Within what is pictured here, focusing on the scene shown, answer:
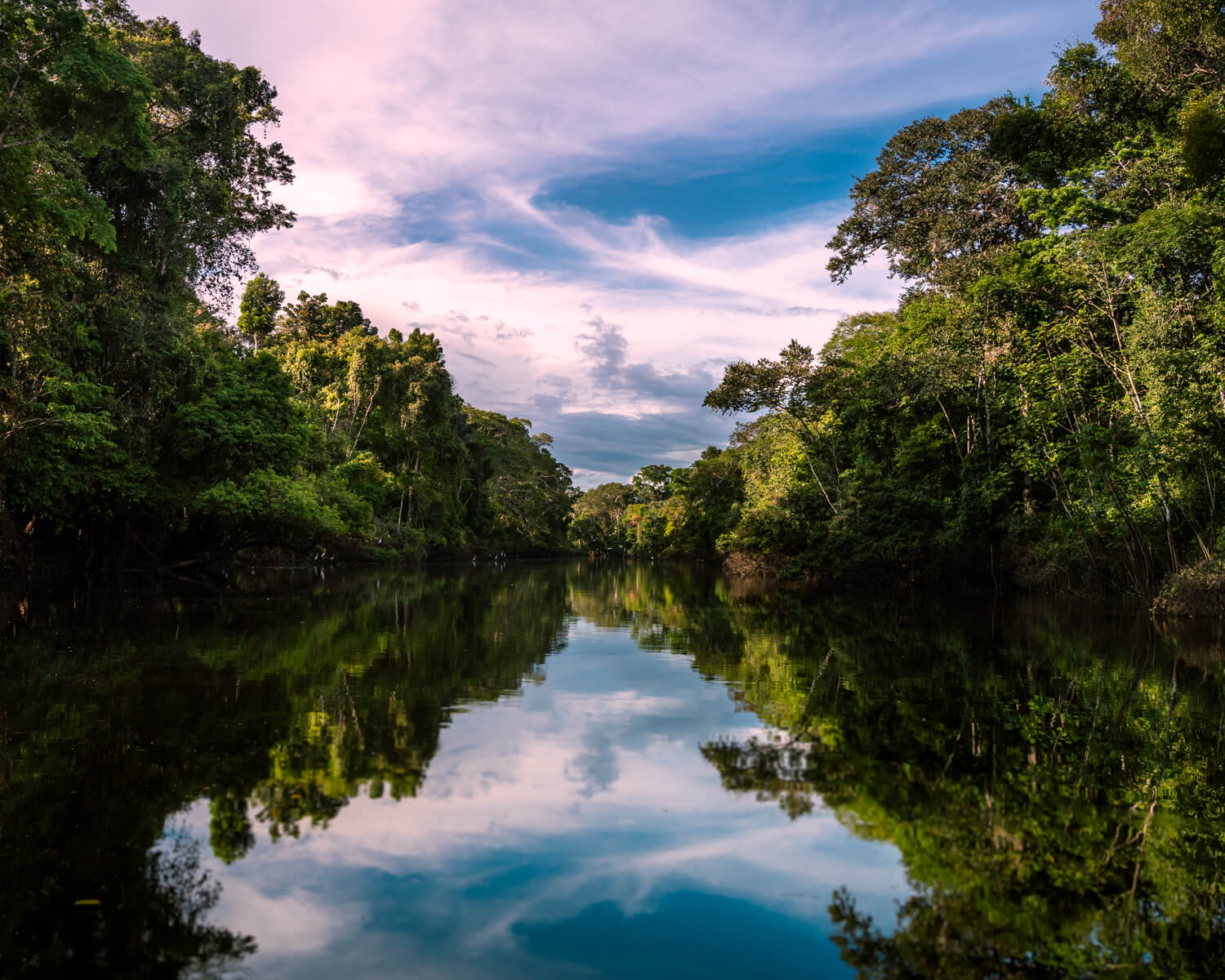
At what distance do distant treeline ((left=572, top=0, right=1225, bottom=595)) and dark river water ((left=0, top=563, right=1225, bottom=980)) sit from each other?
8162 mm

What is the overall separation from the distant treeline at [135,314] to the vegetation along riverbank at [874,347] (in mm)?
78

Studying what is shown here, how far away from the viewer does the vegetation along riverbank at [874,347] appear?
14.0m

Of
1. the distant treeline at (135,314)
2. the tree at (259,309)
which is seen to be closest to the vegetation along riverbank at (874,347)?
the distant treeline at (135,314)

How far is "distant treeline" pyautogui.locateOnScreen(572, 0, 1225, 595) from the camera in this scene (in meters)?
14.4

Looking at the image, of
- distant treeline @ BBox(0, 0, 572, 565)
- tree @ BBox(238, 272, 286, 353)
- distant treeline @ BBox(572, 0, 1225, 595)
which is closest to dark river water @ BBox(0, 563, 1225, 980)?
distant treeline @ BBox(572, 0, 1225, 595)

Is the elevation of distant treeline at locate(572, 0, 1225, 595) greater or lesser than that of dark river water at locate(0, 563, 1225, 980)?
greater

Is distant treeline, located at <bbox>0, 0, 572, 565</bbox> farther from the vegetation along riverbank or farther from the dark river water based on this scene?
the dark river water

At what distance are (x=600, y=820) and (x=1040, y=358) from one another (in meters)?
19.1

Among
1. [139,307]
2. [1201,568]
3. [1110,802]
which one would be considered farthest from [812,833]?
[139,307]

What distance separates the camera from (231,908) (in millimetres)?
2840

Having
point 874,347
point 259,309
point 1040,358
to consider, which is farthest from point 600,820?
point 259,309

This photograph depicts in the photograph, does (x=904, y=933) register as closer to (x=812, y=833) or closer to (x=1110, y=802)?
(x=812, y=833)

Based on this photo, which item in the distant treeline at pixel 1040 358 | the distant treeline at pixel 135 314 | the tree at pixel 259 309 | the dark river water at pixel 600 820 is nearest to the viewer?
the dark river water at pixel 600 820

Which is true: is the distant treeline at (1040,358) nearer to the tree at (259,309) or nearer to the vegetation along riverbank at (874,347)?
the vegetation along riverbank at (874,347)
